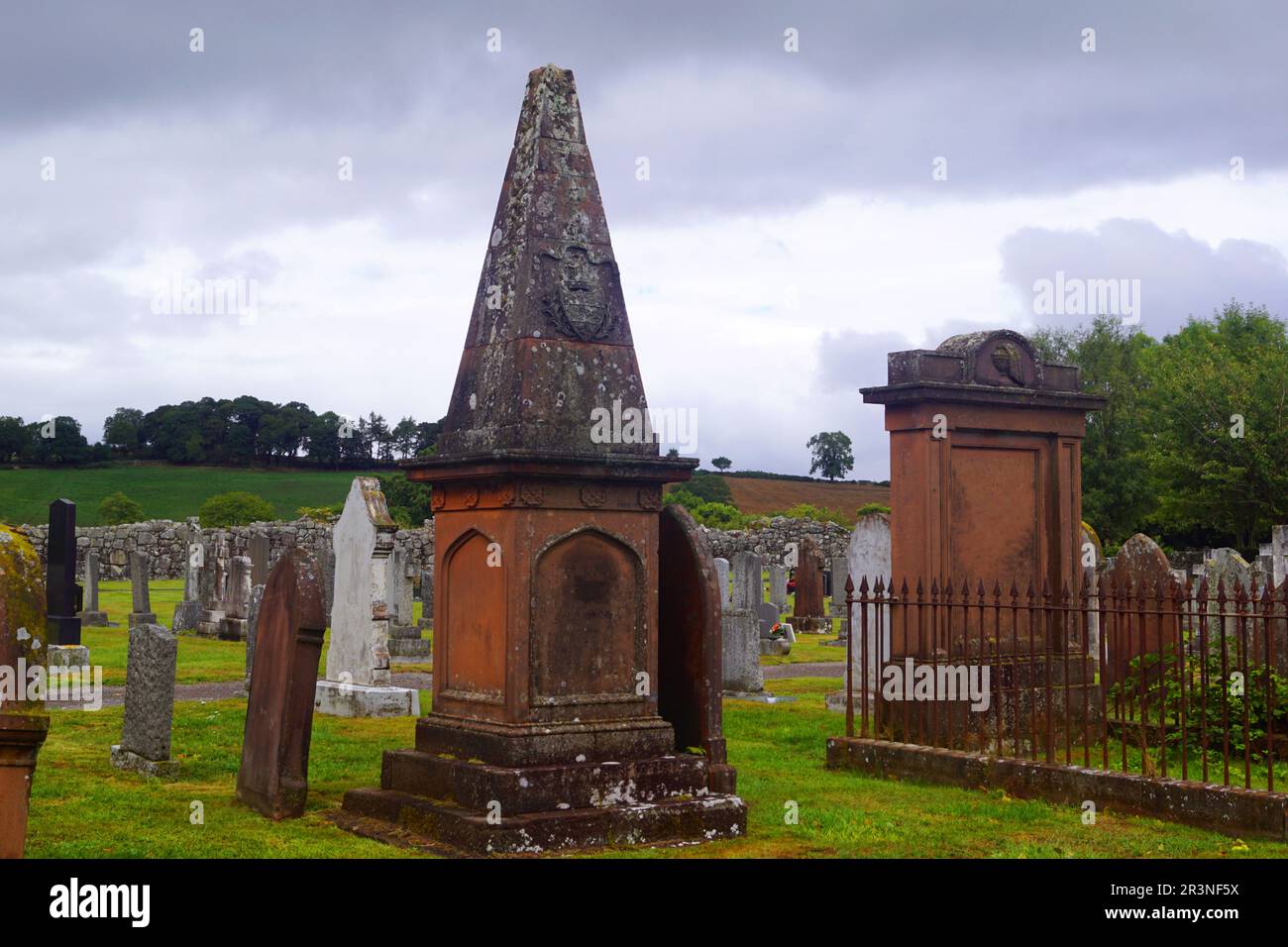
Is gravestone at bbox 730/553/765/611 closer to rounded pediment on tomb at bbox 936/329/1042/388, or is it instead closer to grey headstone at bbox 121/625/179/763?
rounded pediment on tomb at bbox 936/329/1042/388

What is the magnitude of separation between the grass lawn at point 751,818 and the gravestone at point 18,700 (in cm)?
176

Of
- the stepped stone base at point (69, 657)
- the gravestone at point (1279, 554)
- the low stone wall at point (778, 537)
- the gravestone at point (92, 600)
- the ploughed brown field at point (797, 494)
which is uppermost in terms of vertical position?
the ploughed brown field at point (797, 494)

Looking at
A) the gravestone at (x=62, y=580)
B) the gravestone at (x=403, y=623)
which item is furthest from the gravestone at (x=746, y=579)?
the gravestone at (x=62, y=580)

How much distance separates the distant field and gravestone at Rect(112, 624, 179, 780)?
57.1m

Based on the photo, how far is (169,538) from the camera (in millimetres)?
51875

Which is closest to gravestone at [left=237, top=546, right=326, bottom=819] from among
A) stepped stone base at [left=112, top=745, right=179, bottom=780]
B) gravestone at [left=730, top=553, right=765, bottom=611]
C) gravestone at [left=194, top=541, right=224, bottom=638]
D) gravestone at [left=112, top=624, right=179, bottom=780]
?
stepped stone base at [left=112, top=745, right=179, bottom=780]

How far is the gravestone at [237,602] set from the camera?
944 inches

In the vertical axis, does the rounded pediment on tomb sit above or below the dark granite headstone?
above

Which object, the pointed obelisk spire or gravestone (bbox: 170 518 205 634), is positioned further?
gravestone (bbox: 170 518 205 634)

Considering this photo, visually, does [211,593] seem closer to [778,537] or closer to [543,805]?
[543,805]

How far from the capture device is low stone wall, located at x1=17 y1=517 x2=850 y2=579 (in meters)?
48.0

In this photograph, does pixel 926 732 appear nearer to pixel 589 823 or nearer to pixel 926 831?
pixel 926 831

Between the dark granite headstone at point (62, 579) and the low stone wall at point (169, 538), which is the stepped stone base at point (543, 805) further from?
the low stone wall at point (169, 538)

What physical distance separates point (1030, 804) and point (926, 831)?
52.0 inches
